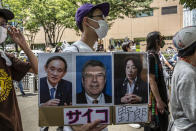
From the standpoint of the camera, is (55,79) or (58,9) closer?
(55,79)

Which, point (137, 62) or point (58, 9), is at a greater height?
point (58, 9)

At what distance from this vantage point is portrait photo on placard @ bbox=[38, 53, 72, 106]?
1768mm

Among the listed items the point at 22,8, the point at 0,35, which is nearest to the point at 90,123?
the point at 0,35

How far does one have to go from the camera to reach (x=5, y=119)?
7.00 ft

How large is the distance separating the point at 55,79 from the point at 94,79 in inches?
11.9

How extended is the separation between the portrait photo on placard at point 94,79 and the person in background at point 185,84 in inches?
23.7

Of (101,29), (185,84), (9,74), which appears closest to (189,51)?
(185,84)

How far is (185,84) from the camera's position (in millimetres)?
1888

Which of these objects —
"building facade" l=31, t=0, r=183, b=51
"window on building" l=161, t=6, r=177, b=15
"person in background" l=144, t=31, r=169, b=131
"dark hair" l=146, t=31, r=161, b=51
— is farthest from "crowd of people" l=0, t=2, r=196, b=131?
"window on building" l=161, t=6, r=177, b=15

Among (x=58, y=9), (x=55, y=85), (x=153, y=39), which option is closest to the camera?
(x=55, y=85)

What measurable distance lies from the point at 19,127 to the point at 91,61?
3.56ft

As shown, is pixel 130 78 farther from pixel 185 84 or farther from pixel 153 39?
pixel 153 39

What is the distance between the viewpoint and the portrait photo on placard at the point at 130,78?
1.83m

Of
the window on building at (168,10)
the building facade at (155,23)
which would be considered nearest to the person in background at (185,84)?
the building facade at (155,23)
